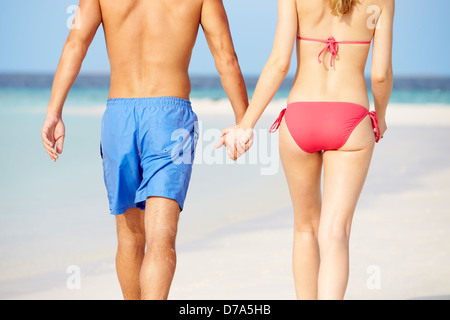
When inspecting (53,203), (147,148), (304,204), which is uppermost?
(147,148)

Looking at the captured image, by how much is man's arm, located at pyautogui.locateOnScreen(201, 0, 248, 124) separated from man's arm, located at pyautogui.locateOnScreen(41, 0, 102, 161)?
0.51m

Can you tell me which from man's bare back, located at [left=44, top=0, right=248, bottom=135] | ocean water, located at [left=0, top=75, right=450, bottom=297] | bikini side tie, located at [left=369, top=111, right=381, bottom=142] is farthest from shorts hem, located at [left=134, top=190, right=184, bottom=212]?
ocean water, located at [left=0, top=75, right=450, bottom=297]

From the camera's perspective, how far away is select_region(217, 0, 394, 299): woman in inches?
135

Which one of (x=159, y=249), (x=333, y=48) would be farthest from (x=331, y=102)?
(x=159, y=249)

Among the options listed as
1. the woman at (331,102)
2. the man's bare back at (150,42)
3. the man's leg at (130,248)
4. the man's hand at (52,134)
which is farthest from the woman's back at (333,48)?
the man's hand at (52,134)

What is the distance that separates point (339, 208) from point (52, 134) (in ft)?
4.56

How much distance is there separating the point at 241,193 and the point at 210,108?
1333cm

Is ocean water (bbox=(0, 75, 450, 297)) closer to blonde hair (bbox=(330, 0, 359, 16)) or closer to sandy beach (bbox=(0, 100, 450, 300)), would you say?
sandy beach (bbox=(0, 100, 450, 300))

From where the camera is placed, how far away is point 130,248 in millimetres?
3820

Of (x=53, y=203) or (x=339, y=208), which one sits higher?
(x=339, y=208)

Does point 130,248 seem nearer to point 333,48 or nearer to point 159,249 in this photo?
point 159,249

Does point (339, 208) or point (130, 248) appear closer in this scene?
point (339, 208)

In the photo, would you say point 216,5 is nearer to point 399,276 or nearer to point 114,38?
point 114,38
